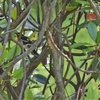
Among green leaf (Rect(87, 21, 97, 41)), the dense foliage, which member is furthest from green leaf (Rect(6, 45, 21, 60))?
green leaf (Rect(87, 21, 97, 41))

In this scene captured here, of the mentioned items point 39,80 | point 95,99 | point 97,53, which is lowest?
point 95,99

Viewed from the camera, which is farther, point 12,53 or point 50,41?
point 12,53

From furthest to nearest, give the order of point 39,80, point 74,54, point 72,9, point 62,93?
point 39,80 → point 74,54 → point 72,9 → point 62,93

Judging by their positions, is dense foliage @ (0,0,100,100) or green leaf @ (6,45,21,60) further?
green leaf @ (6,45,21,60)

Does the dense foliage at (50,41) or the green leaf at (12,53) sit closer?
the dense foliage at (50,41)

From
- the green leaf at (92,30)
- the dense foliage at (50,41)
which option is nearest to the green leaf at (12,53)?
the dense foliage at (50,41)

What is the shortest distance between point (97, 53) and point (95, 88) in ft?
1.24

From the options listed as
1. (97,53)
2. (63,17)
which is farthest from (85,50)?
(63,17)

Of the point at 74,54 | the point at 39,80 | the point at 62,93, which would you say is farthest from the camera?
the point at 39,80

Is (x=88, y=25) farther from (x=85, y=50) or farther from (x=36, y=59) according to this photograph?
(x=36, y=59)

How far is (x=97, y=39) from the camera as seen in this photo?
0.95 metres

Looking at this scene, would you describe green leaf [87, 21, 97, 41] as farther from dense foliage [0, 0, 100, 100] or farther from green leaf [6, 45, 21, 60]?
green leaf [6, 45, 21, 60]

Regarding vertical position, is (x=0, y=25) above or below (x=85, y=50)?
above

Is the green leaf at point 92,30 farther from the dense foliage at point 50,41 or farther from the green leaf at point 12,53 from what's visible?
the green leaf at point 12,53
